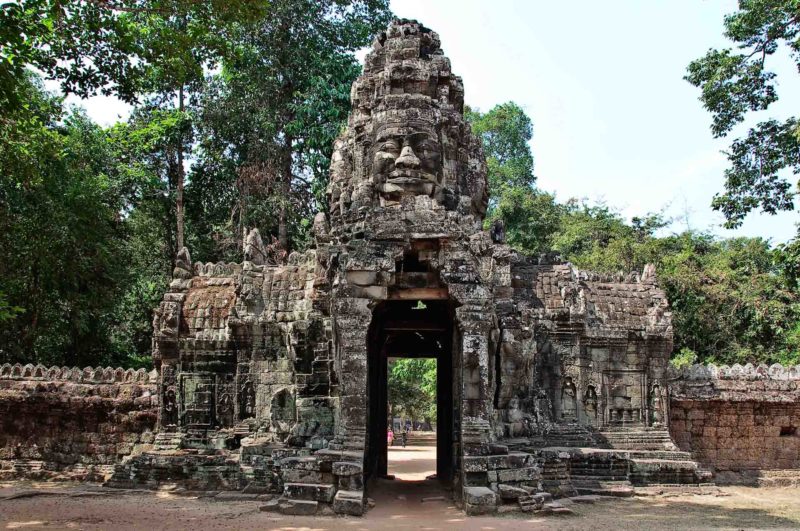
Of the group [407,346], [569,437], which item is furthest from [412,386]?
[569,437]

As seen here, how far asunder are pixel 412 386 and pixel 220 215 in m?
10.2

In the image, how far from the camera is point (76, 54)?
1196 cm

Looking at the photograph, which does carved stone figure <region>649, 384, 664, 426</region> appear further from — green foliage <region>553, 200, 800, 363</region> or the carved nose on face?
the carved nose on face

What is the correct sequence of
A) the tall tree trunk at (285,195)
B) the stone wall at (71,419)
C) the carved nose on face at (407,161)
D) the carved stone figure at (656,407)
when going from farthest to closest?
the tall tree trunk at (285,195)
the stone wall at (71,419)
the carved stone figure at (656,407)
the carved nose on face at (407,161)

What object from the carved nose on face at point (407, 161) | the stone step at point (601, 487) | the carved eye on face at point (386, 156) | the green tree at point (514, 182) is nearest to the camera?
the carved nose on face at point (407, 161)

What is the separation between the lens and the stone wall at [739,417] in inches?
601

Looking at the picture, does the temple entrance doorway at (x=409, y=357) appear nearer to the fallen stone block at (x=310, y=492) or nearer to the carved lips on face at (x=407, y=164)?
the fallen stone block at (x=310, y=492)

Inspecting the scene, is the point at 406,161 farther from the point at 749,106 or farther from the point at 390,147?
the point at 749,106

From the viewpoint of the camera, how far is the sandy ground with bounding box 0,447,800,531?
344 inches

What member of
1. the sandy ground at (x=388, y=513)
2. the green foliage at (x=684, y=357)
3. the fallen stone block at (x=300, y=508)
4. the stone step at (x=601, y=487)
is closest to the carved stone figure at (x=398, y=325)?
the fallen stone block at (x=300, y=508)

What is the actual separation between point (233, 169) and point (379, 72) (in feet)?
44.8

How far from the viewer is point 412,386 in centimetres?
2938

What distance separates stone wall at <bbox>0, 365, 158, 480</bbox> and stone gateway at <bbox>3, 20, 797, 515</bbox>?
1.11 metres

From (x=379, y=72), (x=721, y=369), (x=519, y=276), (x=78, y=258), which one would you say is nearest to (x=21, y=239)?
(x=78, y=258)
